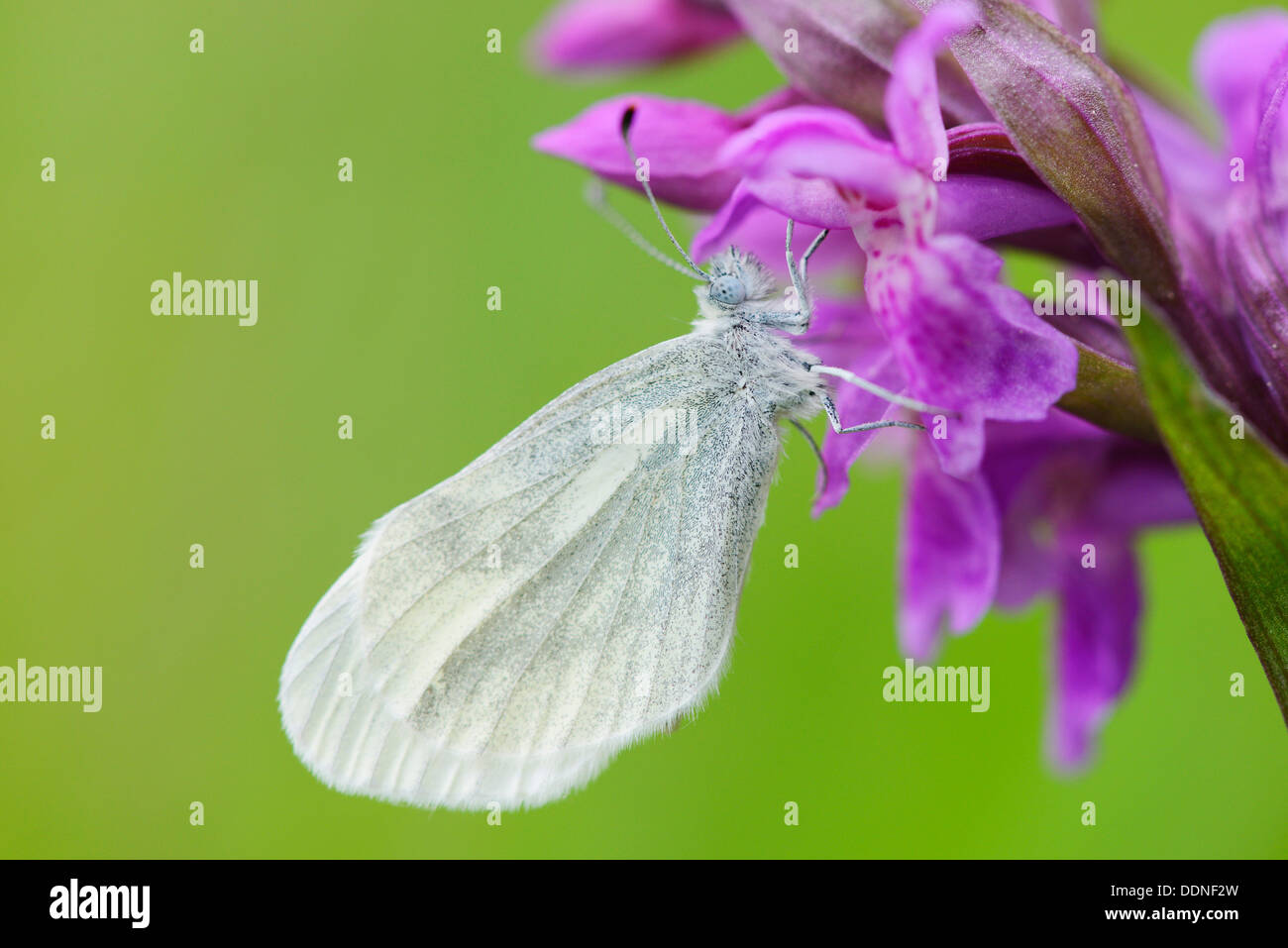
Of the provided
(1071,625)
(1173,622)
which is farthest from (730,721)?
(1071,625)

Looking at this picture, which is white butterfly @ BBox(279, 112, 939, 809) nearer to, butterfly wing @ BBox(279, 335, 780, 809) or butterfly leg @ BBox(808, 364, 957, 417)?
butterfly wing @ BBox(279, 335, 780, 809)

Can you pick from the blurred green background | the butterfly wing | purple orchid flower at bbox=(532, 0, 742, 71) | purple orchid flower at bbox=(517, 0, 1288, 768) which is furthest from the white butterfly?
the blurred green background

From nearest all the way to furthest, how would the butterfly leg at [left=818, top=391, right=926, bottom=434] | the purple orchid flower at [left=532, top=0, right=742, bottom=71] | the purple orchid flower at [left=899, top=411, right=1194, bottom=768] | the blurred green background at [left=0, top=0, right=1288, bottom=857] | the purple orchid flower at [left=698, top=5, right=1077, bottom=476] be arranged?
the purple orchid flower at [left=698, top=5, right=1077, bottom=476] < the butterfly leg at [left=818, top=391, right=926, bottom=434] < the purple orchid flower at [left=899, top=411, right=1194, bottom=768] < the purple orchid flower at [left=532, top=0, right=742, bottom=71] < the blurred green background at [left=0, top=0, right=1288, bottom=857]

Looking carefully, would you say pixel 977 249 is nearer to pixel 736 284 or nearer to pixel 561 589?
pixel 736 284

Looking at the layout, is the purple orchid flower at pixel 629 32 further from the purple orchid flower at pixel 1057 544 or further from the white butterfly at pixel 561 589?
the purple orchid flower at pixel 1057 544

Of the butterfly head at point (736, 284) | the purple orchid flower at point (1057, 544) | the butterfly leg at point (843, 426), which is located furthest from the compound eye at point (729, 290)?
the purple orchid flower at point (1057, 544)

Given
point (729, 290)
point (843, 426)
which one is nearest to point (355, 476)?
point (729, 290)
